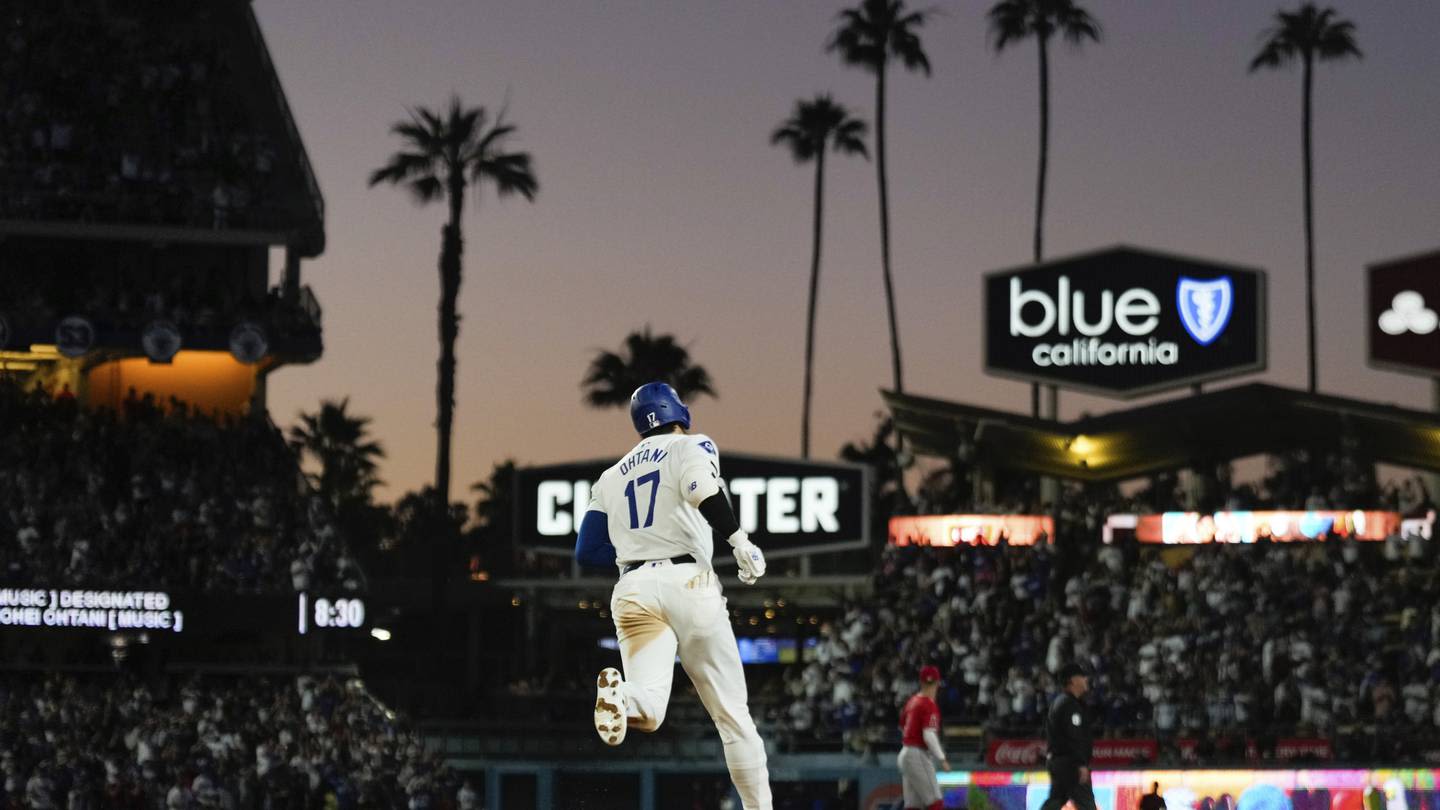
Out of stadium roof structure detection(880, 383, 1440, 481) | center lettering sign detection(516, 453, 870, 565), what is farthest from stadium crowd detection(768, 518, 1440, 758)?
center lettering sign detection(516, 453, 870, 565)

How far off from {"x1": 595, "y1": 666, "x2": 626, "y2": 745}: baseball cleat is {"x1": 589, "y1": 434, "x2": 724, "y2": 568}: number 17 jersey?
0.74 m

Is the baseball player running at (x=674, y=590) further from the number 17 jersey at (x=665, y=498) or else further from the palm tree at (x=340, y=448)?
the palm tree at (x=340, y=448)

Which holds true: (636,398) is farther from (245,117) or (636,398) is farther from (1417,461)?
(245,117)

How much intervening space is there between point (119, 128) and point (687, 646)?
116 feet

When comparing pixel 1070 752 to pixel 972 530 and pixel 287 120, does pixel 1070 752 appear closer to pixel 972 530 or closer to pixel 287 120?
pixel 972 530

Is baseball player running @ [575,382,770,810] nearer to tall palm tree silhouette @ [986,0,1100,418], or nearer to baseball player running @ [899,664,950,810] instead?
baseball player running @ [899,664,950,810]

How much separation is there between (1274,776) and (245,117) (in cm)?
2663

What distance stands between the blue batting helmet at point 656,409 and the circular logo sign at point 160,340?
103ft

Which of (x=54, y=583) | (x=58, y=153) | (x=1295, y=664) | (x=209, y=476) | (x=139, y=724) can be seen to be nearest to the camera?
(x=1295, y=664)

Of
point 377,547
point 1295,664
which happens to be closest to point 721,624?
point 1295,664

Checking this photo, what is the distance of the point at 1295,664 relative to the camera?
30.4 metres

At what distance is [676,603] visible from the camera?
11125mm

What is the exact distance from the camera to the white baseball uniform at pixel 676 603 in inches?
438

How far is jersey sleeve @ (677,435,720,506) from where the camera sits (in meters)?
11.0
